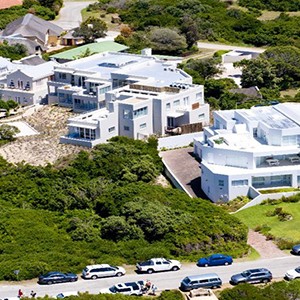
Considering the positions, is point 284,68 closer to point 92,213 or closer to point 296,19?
point 296,19

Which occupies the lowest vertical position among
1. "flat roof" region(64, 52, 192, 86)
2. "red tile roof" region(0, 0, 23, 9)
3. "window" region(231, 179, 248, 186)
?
"red tile roof" region(0, 0, 23, 9)

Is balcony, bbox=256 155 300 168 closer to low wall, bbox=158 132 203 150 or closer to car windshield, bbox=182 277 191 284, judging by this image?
low wall, bbox=158 132 203 150

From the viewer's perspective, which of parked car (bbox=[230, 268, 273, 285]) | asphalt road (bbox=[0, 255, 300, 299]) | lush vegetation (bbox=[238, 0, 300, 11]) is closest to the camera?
asphalt road (bbox=[0, 255, 300, 299])

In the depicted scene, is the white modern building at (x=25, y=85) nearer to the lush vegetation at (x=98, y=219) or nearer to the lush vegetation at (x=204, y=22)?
the lush vegetation at (x=204, y=22)

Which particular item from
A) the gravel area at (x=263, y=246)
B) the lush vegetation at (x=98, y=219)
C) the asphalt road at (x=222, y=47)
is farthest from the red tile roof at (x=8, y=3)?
the gravel area at (x=263, y=246)

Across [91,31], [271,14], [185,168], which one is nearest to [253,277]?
[185,168]

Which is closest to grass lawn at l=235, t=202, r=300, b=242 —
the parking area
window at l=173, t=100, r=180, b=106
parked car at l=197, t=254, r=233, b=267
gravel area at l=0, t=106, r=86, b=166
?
the parking area
